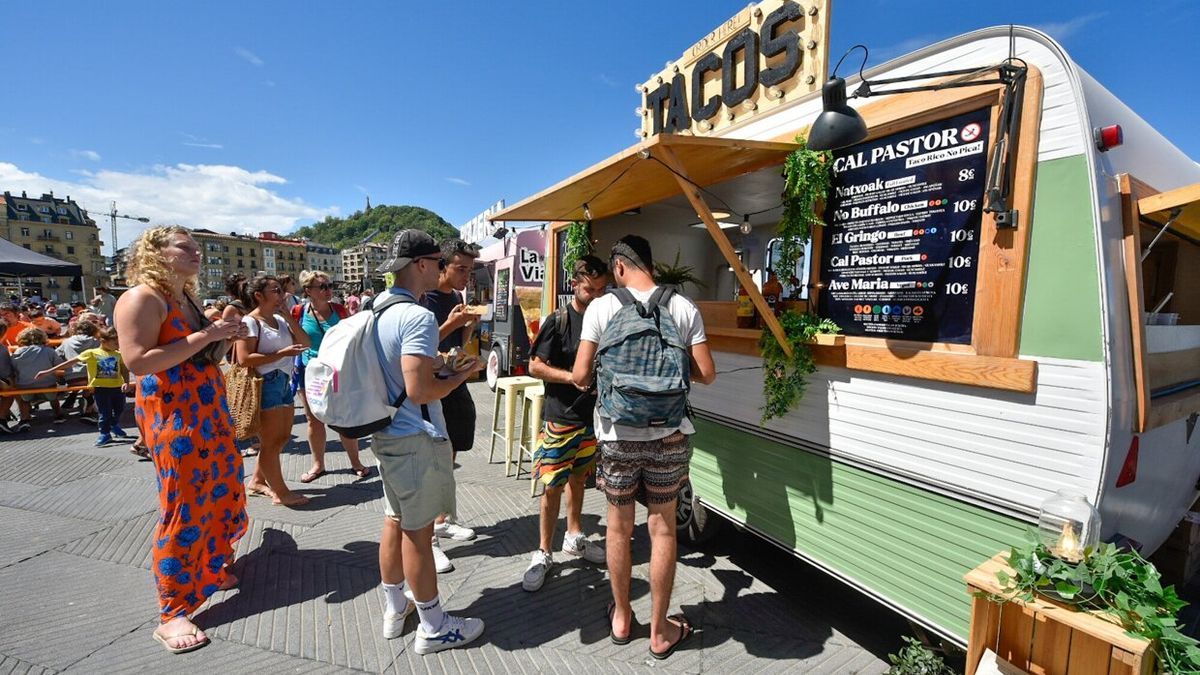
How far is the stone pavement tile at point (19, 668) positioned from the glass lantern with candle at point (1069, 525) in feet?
13.8

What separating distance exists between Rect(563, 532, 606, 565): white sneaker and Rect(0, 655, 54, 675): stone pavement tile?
8.44ft

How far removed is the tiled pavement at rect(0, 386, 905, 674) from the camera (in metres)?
2.54

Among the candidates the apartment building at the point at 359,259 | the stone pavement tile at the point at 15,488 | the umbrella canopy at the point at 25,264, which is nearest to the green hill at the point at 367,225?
the apartment building at the point at 359,259

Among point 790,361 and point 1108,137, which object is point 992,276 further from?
point 790,361

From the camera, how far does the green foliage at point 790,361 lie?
2.72 metres

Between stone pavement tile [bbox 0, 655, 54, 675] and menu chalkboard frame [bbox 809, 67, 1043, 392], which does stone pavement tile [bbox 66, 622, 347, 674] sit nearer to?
stone pavement tile [bbox 0, 655, 54, 675]

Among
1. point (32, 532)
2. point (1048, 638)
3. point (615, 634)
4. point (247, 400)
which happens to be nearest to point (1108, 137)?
point (1048, 638)

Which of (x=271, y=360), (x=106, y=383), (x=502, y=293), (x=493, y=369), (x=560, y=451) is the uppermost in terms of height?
(x=502, y=293)

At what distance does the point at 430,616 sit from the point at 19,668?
1829mm

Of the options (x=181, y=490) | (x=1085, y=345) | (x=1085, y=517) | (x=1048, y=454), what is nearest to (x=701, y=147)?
(x=1085, y=345)

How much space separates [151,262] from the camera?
258 cm

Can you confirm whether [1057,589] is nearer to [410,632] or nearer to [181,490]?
[410,632]

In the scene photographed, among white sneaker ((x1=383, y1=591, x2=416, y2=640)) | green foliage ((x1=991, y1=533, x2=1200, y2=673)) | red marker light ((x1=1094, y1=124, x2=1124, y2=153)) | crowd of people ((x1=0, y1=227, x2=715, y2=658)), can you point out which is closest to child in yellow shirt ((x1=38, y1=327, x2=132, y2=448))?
crowd of people ((x1=0, y1=227, x2=715, y2=658))

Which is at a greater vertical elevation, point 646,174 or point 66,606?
point 646,174
